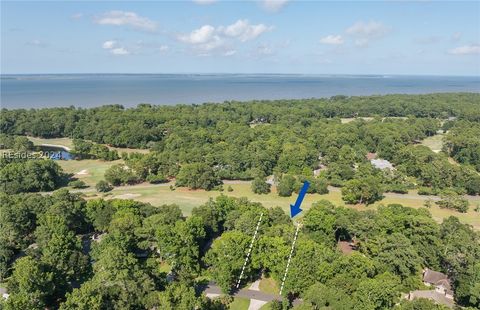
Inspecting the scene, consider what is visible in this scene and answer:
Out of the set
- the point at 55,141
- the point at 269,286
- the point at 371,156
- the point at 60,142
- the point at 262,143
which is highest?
the point at 262,143

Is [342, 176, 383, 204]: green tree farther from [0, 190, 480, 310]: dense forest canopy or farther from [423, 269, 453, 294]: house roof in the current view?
[423, 269, 453, 294]: house roof

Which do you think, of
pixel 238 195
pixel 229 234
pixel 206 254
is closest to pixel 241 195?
pixel 238 195

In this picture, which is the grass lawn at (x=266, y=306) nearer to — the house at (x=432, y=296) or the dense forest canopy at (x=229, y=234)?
the dense forest canopy at (x=229, y=234)

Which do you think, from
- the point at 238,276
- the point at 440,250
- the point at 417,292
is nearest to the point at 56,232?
the point at 238,276

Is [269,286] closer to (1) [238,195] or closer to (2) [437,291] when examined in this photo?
(2) [437,291]

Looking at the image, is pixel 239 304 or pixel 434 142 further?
pixel 434 142

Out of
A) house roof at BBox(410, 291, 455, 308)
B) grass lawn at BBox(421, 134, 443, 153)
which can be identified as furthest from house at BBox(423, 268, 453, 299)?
grass lawn at BBox(421, 134, 443, 153)

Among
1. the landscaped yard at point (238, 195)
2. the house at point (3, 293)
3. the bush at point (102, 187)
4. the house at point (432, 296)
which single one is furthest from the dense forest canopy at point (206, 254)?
the bush at point (102, 187)
